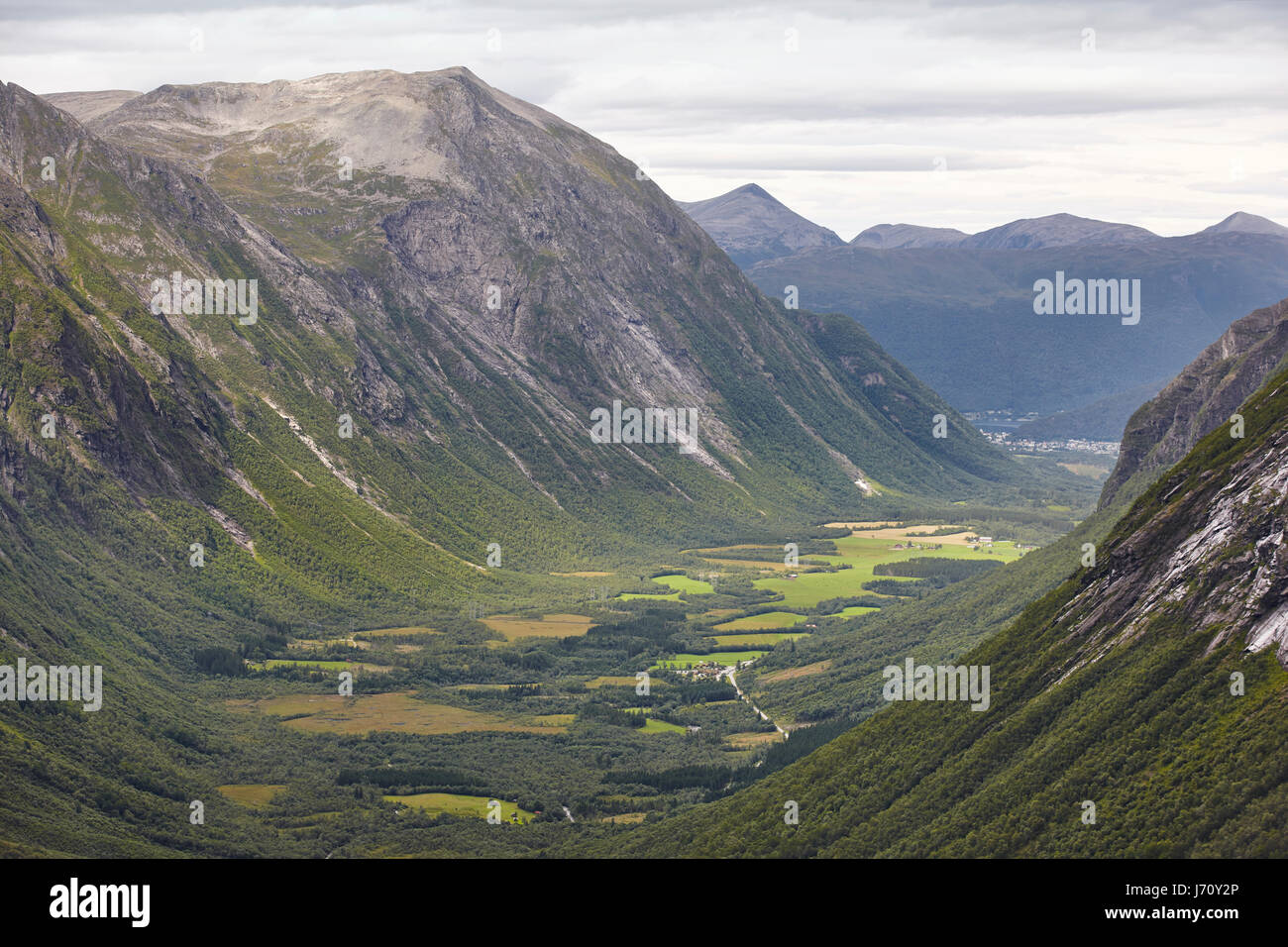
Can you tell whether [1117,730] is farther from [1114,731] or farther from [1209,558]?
[1209,558]

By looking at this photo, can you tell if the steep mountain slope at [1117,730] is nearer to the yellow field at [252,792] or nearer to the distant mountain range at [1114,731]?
the distant mountain range at [1114,731]

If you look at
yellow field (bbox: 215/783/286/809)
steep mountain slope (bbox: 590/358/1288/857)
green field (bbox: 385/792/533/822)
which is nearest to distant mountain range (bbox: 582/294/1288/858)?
steep mountain slope (bbox: 590/358/1288/857)

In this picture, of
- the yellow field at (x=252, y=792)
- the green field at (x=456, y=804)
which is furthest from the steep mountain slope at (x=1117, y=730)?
the yellow field at (x=252, y=792)

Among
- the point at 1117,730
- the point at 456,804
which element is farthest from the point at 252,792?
the point at 1117,730

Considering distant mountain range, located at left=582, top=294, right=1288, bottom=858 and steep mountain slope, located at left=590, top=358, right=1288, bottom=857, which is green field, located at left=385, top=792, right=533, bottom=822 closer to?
distant mountain range, located at left=582, top=294, right=1288, bottom=858
